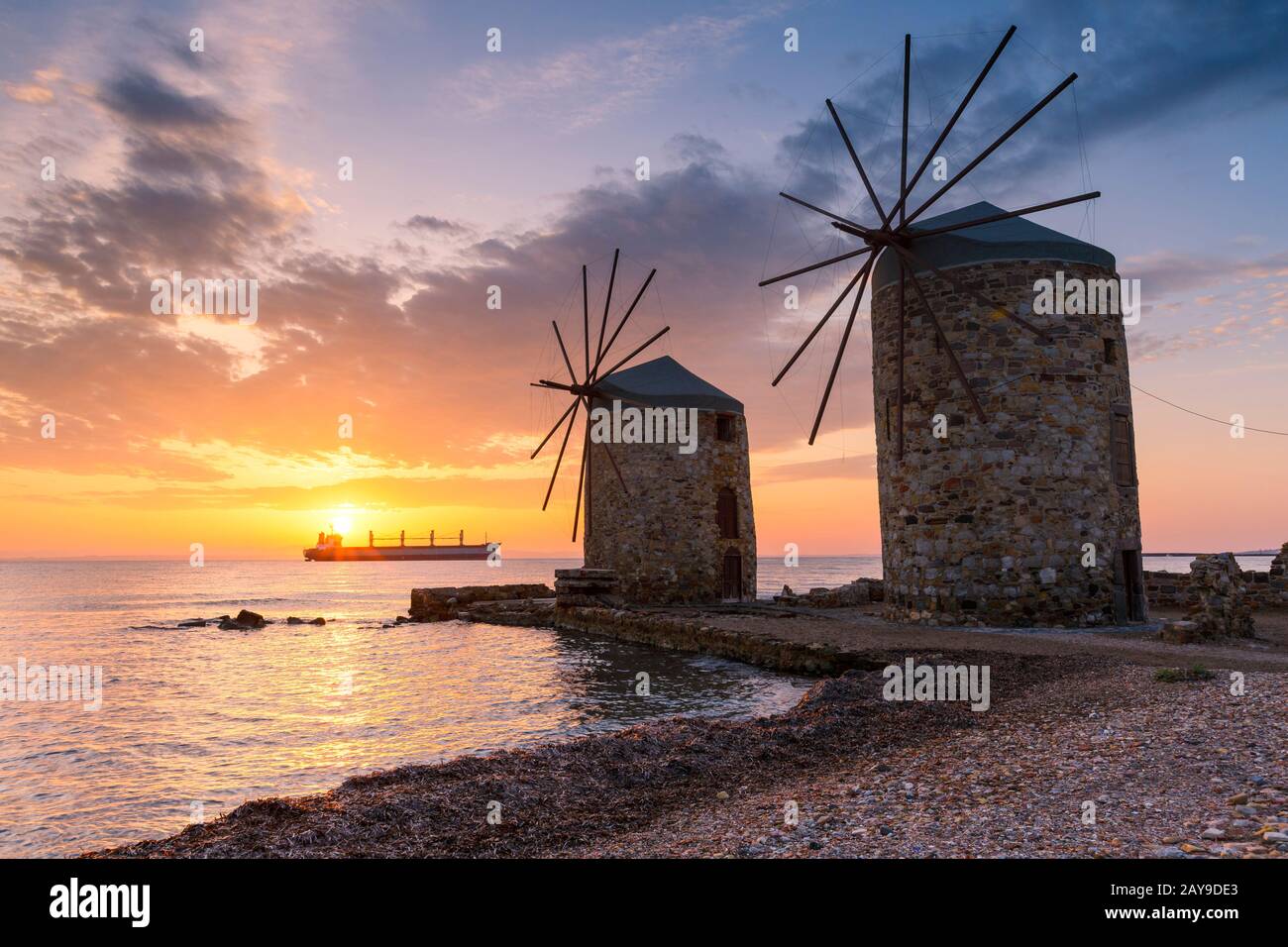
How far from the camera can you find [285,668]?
1970 centimetres

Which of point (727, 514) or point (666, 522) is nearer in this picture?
point (666, 522)

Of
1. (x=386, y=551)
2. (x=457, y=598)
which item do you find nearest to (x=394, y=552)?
(x=386, y=551)

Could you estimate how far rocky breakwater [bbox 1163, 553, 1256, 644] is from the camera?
1286cm

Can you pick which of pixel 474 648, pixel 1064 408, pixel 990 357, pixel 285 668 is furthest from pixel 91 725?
pixel 1064 408

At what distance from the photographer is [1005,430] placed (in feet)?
50.2

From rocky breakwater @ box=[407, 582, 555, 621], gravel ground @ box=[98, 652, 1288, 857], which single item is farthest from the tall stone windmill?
rocky breakwater @ box=[407, 582, 555, 621]

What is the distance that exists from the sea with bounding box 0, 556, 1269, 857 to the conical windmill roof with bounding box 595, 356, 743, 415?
898cm

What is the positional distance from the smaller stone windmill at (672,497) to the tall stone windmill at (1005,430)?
1074 cm

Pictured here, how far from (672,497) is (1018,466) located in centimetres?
1313

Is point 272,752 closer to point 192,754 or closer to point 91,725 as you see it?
point 192,754

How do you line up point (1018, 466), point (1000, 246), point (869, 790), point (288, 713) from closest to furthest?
point (869, 790)
point (288, 713)
point (1018, 466)
point (1000, 246)

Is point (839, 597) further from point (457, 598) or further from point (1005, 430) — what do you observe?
point (457, 598)

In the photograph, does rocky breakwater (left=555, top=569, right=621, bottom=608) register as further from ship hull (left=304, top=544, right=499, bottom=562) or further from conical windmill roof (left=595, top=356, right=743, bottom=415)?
ship hull (left=304, top=544, right=499, bottom=562)
